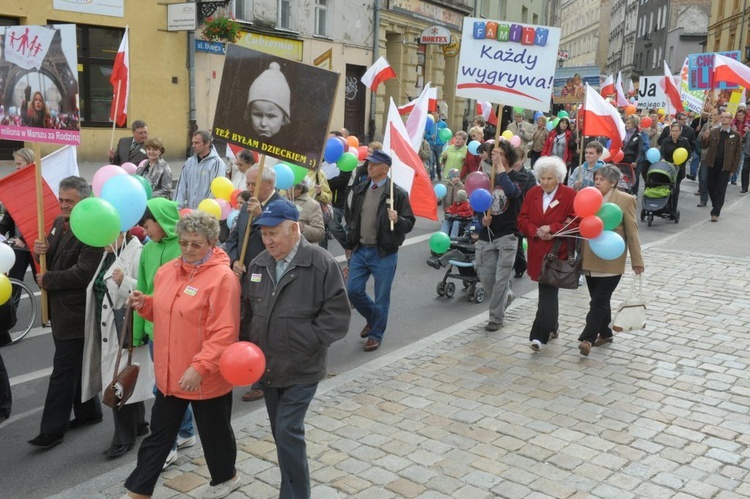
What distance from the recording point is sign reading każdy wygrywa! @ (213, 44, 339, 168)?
4.85 metres

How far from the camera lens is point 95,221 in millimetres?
4414

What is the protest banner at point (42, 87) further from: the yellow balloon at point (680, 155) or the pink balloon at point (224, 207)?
the yellow balloon at point (680, 155)

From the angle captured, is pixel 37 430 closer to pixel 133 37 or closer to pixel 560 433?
pixel 560 433

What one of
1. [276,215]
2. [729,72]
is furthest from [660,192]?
[276,215]

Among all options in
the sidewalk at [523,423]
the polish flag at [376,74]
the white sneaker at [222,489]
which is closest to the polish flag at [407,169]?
the sidewalk at [523,423]

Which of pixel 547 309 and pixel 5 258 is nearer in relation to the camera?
pixel 5 258

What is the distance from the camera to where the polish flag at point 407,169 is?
7391 millimetres

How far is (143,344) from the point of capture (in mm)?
4879

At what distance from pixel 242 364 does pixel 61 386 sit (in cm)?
194

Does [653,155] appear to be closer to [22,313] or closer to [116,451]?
[22,313]

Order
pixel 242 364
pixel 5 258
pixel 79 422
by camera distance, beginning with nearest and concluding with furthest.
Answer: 1. pixel 242 364
2. pixel 5 258
3. pixel 79 422

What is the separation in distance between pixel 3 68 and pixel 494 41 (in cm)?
501

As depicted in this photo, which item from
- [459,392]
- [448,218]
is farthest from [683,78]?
[459,392]

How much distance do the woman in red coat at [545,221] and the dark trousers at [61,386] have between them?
12.8ft
